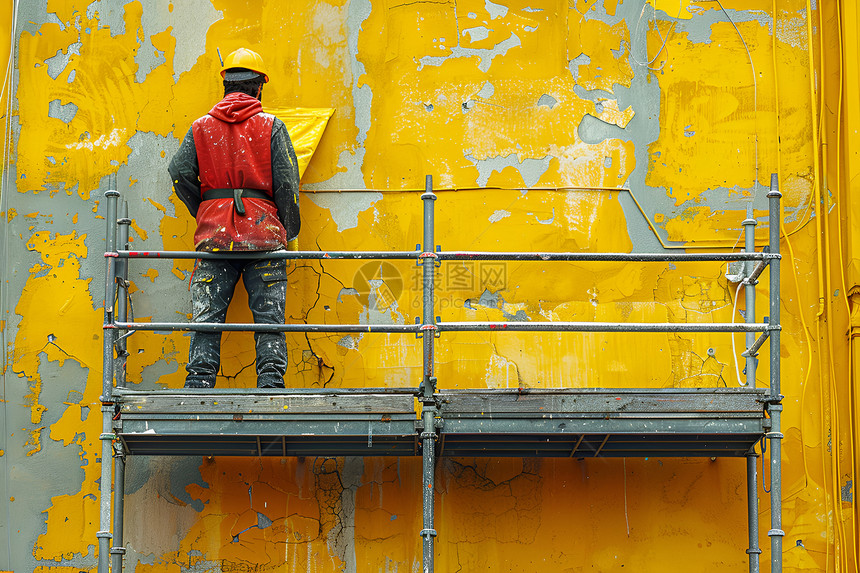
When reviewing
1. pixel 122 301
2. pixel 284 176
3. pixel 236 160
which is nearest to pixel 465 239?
pixel 284 176

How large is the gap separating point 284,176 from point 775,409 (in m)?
2.90

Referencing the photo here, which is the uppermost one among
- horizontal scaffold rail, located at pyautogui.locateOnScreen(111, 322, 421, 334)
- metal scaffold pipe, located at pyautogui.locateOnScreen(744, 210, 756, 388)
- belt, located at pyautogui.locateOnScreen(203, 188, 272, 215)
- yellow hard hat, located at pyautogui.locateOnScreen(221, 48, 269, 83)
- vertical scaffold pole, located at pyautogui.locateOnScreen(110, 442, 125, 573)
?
yellow hard hat, located at pyautogui.locateOnScreen(221, 48, 269, 83)

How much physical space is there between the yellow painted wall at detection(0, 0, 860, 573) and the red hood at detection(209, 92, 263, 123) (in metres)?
0.78

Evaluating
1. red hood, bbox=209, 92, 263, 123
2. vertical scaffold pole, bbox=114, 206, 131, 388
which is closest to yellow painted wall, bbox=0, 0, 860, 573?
vertical scaffold pole, bbox=114, 206, 131, 388

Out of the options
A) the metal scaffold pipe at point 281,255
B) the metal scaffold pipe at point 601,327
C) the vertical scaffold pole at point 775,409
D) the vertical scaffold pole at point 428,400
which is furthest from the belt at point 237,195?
the vertical scaffold pole at point 775,409

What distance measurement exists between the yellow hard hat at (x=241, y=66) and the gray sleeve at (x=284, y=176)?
0.39m

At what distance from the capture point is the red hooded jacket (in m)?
6.18

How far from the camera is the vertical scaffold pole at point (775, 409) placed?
5648 mm

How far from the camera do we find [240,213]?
20.2 feet

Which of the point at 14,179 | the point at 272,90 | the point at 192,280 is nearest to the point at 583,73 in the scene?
the point at 272,90

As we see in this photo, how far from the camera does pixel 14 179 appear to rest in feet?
23.0

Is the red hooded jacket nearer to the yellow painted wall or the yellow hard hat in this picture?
the yellow hard hat

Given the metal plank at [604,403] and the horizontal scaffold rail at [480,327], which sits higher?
the horizontal scaffold rail at [480,327]

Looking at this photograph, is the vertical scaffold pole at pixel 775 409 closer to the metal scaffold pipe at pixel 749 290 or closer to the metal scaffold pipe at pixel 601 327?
the metal scaffold pipe at pixel 601 327
